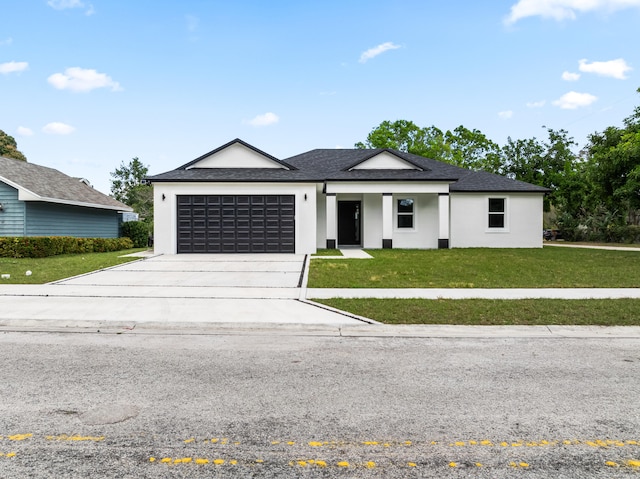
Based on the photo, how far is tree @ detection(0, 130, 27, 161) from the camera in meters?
45.3

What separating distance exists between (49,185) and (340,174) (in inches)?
614

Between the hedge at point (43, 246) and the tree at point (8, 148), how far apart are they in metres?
31.5

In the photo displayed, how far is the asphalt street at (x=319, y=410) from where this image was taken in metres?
2.81

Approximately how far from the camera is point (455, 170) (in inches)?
977

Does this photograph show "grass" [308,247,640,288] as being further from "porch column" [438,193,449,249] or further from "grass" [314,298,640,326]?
"porch column" [438,193,449,249]

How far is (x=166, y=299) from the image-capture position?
909 cm

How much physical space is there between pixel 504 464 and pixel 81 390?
12.2 ft

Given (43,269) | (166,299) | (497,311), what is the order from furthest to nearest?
(43,269), (166,299), (497,311)

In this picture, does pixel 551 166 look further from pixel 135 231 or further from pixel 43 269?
pixel 43 269

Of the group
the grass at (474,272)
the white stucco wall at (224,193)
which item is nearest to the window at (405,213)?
the grass at (474,272)

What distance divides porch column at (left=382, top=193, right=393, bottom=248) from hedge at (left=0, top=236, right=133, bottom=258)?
1501cm

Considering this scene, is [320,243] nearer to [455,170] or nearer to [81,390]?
[455,170]

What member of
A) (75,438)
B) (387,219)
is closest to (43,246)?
(387,219)

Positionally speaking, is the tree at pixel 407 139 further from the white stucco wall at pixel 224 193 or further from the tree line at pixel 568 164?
the white stucco wall at pixel 224 193
